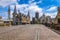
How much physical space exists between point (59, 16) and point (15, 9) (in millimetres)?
101433

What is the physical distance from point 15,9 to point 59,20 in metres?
102

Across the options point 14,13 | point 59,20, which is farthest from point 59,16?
point 14,13

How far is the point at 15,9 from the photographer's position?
541 feet

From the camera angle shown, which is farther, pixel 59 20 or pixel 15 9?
pixel 15 9

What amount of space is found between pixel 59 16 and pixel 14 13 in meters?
94.3

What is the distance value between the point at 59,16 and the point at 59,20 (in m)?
1.88

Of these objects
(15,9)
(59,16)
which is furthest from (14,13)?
(59,16)

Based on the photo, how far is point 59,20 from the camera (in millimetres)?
66625

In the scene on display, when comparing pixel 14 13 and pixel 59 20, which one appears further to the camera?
pixel 14 13

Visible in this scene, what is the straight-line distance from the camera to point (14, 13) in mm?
157625

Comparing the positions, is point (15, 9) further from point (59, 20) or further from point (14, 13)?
point (59, 20)

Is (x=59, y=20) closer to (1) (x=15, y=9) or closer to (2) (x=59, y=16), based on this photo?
(2) (x=59, y=16)

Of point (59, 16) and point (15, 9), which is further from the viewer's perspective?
point (15, 9)
